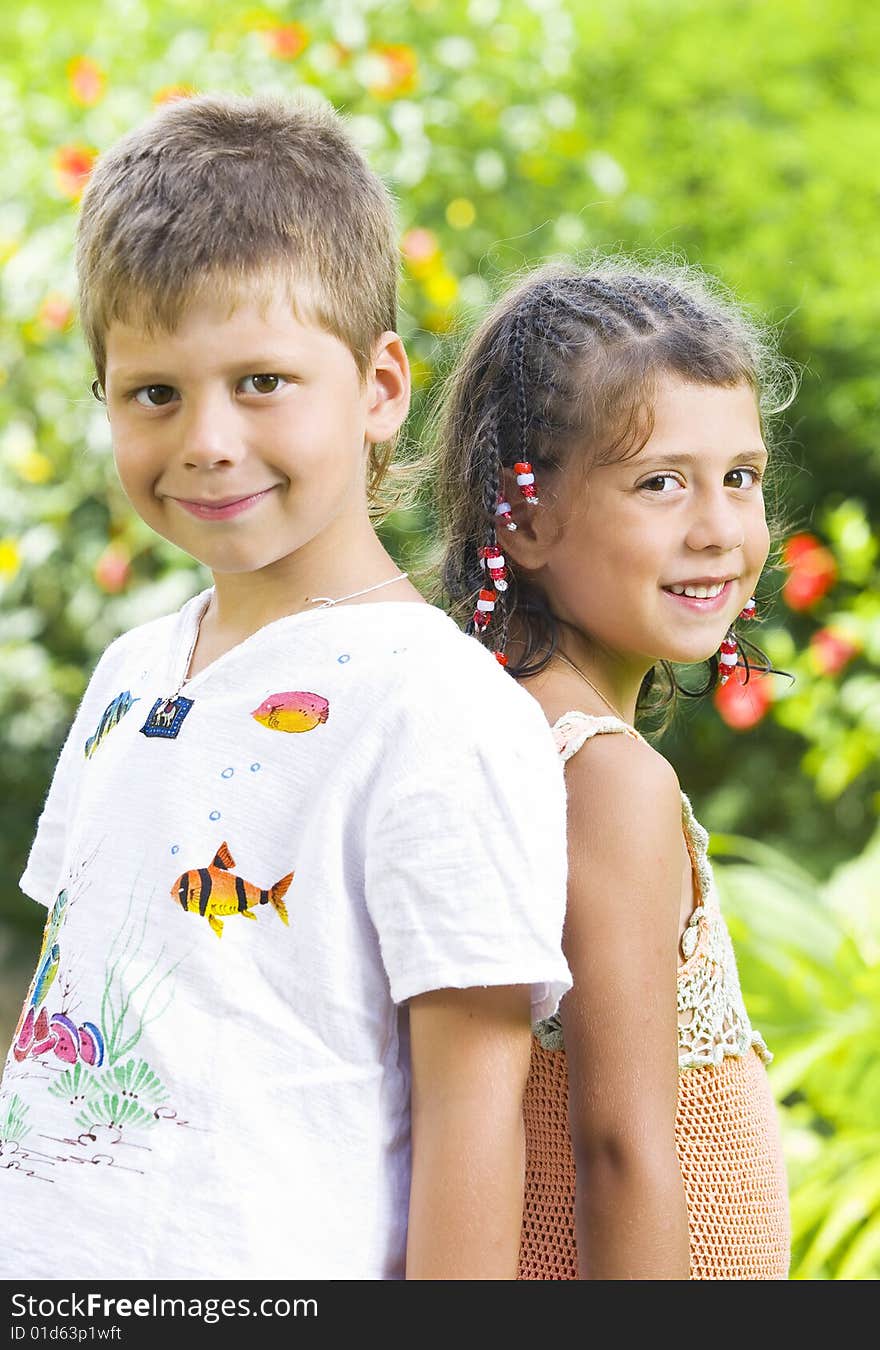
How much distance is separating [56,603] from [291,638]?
9.98 ft

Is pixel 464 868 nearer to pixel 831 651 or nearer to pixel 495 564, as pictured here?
pixel 495 564

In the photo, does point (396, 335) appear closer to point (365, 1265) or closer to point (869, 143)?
point (365, 1265)

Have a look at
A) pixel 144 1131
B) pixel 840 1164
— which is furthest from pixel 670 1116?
pixel 840 1164

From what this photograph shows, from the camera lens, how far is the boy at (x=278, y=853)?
1.32m

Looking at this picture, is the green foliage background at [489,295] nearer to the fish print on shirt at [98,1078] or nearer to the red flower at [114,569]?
the red flower at [114,569]

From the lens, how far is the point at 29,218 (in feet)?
13.8

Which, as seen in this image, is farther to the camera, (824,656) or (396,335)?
(824,656)

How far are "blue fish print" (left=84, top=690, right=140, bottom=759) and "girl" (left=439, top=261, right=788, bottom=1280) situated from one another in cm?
40

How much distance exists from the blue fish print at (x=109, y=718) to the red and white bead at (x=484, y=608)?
1.28 feet

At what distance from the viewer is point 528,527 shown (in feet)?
5.79

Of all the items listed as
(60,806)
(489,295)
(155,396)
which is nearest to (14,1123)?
(60,806)

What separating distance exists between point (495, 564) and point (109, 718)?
0.44 meters

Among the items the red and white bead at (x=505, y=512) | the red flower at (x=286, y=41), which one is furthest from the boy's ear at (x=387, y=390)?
the red flower at (x=286, y=41)
